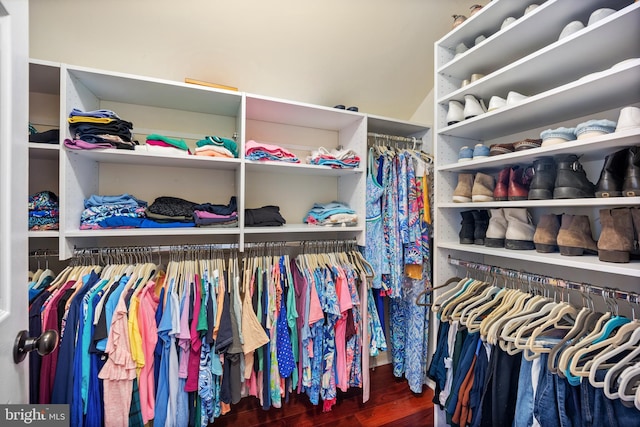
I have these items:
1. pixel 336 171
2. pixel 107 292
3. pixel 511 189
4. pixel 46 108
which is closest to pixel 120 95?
pixel 46 108

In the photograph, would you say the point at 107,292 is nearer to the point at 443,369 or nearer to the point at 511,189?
the point at 443,369

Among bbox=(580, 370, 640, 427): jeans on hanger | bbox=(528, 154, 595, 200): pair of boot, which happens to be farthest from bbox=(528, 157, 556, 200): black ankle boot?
bbox=(580, 370, 640, 427): jeans on hanger

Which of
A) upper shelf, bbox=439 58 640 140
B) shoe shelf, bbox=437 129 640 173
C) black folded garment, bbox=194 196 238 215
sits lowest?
black folded garment, bbox=194 196 238 215

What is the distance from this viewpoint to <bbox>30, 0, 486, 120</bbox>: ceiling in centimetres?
127

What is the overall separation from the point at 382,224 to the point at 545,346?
977 mm

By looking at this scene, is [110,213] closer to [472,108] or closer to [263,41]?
[263,41]

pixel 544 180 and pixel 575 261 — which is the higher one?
pixel 544 180

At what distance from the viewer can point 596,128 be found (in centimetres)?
92

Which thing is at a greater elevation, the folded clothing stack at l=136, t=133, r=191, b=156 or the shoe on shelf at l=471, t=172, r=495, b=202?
the folded clothing stack at l=136, t=133, r=191, b=156

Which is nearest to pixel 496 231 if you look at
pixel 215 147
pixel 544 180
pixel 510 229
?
pixel 510 229

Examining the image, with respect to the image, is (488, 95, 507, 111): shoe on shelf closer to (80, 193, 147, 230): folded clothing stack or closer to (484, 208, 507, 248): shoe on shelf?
(484, 208, 507, 248): shoe on shelf

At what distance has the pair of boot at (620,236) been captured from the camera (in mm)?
861

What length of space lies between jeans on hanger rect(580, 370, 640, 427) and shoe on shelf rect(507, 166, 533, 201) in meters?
0.70

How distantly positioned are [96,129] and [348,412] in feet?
6.77
